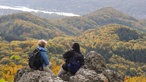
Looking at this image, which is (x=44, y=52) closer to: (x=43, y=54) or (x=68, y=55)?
(x=43, y=54)

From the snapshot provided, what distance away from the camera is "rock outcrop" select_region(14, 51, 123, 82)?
2127cm

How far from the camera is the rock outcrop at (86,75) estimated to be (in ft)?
69.8

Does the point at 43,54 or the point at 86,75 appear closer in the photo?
the point at 43,54

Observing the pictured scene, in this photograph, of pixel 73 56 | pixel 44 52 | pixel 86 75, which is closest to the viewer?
pixel 44 52

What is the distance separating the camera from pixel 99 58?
25266 mm

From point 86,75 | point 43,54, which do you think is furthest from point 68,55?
point 43,54

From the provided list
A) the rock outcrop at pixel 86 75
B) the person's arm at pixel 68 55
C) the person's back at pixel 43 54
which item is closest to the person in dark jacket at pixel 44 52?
the person's back at pixel 43 54

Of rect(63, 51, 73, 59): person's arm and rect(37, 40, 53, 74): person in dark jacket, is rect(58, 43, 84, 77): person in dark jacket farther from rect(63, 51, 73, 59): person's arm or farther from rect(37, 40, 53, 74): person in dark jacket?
rect(37, 40, 53, 74): person in dark jacket

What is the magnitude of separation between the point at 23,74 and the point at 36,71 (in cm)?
102

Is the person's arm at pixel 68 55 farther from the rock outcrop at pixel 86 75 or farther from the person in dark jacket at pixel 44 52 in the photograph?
the person in dark jacket at pixel 44 52

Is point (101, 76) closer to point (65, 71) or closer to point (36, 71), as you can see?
point (65, 71)

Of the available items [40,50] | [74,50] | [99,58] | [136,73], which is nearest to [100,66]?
[99,58]

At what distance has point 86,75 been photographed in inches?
890

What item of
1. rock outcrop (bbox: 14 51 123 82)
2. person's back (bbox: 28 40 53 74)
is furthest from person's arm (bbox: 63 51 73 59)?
person's back (bbox: 28 40 53 74)
